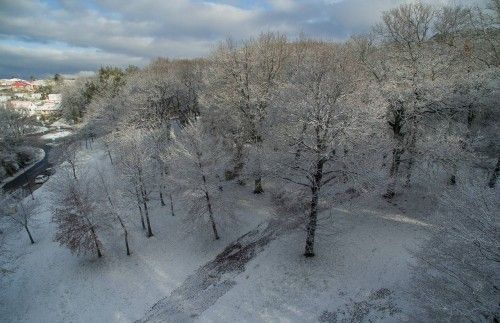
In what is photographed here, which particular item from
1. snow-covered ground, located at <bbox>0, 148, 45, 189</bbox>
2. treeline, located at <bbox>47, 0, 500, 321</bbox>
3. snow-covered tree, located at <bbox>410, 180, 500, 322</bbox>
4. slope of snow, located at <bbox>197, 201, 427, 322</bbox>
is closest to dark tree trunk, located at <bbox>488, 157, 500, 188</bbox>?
treeline, located at <bbox>47, 0, 500, 321</bbox>

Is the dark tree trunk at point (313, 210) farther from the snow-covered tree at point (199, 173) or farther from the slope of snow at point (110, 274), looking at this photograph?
the snow-covered tree at point (199, 173)

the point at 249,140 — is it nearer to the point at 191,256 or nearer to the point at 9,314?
the point at 191,256

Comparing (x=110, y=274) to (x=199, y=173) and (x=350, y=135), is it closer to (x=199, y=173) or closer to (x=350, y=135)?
(x=199, y=173)

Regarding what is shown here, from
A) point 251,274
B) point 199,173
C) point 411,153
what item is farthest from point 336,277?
point 199,173

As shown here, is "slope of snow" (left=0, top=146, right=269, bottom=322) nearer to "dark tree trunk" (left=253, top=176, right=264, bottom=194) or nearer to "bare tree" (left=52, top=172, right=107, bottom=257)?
"dark tree trunk" (left=253, top=176, right=264, bottom=194)

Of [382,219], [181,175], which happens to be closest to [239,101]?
[181,175]

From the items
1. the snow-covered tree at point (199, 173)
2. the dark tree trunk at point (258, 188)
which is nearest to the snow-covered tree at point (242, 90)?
the dark tree trunk at point (258, 188)
